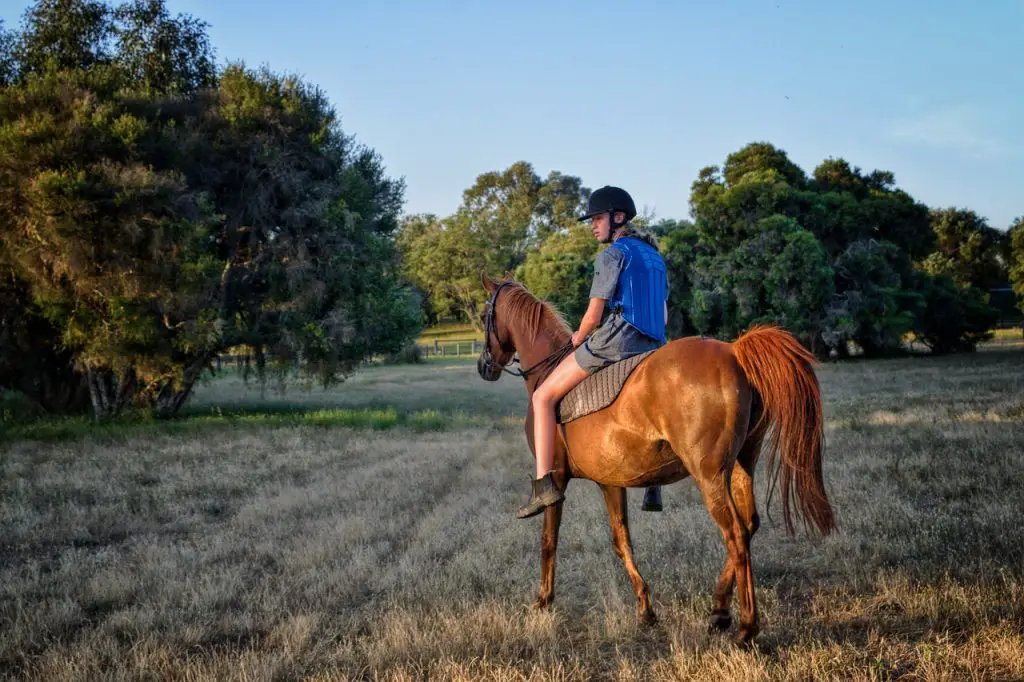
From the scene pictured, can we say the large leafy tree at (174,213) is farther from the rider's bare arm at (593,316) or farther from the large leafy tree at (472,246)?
the large leafy tree at (472,246)

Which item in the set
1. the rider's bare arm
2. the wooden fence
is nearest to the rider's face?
the rider's bare arm

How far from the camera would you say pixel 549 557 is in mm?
5621

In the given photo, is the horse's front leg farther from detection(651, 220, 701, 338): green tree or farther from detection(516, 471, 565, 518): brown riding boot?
detection(651, 220, 701, 338): green tree

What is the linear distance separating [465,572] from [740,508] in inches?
104

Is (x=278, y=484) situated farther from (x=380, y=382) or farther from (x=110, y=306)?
(x=380, y=382)

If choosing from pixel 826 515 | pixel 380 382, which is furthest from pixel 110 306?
pixel 380 382

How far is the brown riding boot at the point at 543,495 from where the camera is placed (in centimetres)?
545

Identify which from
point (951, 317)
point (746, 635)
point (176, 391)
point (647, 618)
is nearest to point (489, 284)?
point (647, 618)

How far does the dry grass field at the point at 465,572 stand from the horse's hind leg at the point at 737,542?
19cm

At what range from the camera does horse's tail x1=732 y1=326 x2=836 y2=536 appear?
187 inches

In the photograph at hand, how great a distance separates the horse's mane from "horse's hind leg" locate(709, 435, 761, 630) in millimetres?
1720

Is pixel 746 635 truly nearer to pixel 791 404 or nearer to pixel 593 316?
pixel 791 404

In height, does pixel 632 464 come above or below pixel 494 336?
below

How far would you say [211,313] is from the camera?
17312 mm
